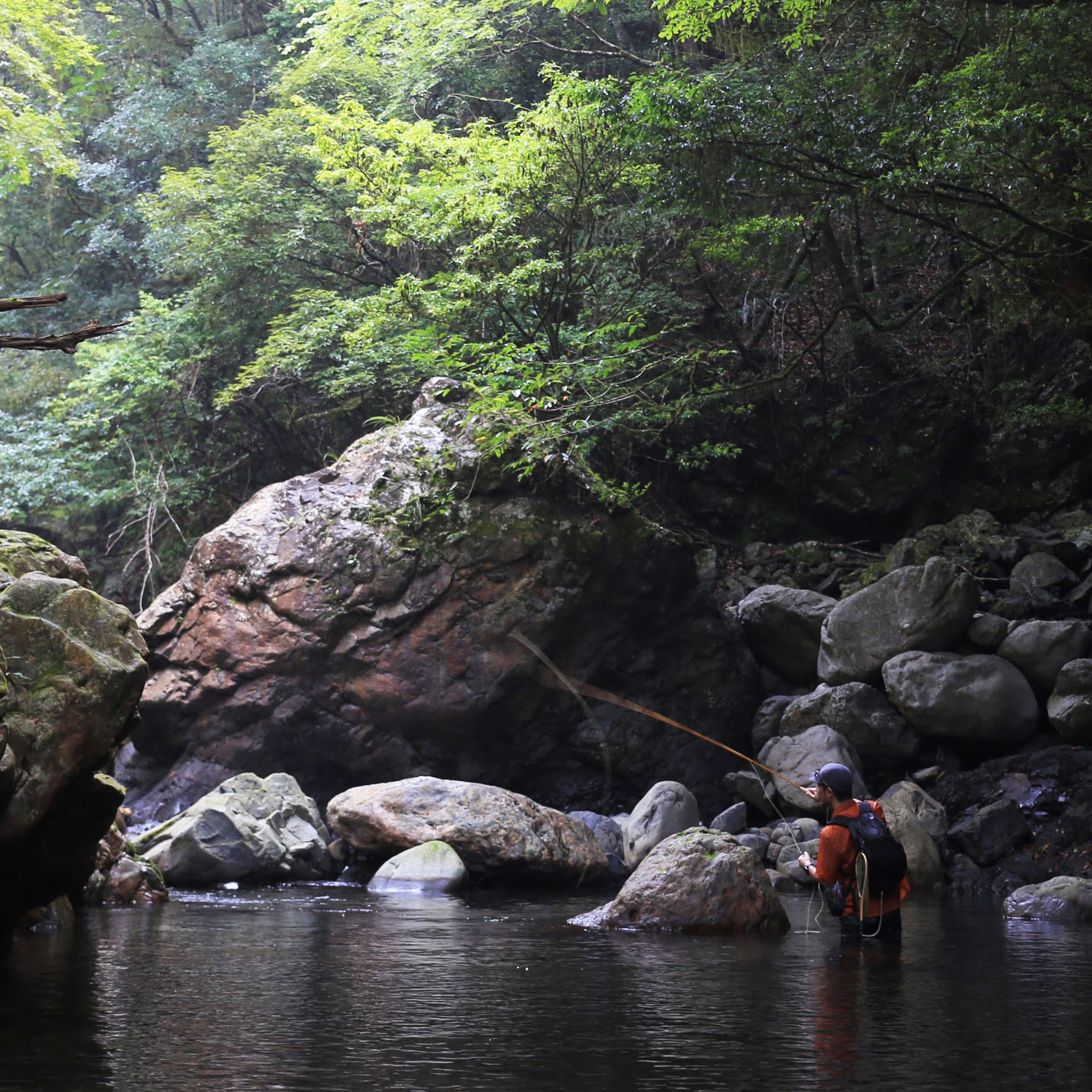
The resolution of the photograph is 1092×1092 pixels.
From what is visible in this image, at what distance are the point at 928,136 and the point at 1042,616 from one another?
7.61 metres

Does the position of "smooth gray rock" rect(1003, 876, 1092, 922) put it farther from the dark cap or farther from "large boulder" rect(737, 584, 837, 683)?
"large boulder" rect(737, 584, 837, 683)

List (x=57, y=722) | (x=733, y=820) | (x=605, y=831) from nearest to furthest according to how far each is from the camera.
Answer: (x=57, y=722), (x=605, y=831), (x=733, y=820)

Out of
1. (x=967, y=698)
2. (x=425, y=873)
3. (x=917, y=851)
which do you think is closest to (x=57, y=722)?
(x=425, y=873)

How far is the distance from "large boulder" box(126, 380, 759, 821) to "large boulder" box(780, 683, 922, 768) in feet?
5.77

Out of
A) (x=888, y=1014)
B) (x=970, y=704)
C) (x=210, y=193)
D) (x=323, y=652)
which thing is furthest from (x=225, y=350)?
(x=888, y=1014)

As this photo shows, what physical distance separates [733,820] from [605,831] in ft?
4.87

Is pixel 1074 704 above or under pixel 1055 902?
above

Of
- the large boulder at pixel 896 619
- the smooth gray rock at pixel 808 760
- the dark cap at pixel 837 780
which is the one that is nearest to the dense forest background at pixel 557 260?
the large boulder at pixel 896 619

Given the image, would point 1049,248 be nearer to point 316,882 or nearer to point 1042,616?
point 1042,616

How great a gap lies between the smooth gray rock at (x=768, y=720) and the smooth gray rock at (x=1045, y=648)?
2789 millimetres

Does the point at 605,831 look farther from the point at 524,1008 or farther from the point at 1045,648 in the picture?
the point at 524,1008

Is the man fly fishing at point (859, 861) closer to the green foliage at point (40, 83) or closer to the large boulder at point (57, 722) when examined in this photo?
the large boulder at point (57, 722)

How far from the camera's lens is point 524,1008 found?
17.4 ft

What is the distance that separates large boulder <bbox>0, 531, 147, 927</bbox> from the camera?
658cm
